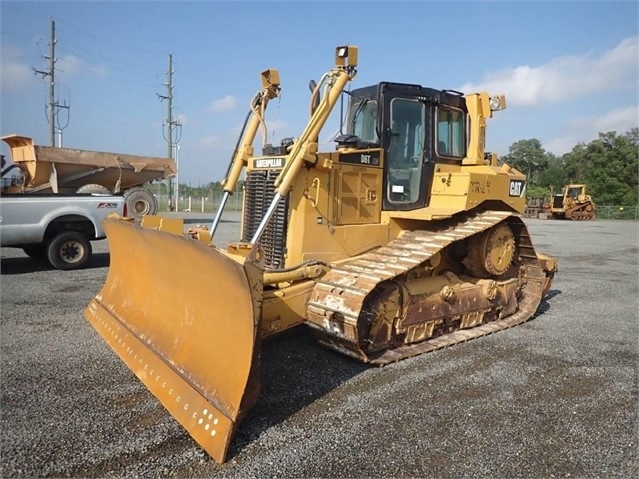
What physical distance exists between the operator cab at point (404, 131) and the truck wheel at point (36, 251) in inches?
295

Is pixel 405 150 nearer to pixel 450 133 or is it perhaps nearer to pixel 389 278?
pixel 450 133

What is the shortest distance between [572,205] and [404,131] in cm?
3954

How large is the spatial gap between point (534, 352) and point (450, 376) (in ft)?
4.81

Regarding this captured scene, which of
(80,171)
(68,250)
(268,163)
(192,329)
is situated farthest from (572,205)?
(192,329)

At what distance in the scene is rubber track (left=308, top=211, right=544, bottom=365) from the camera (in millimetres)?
4824

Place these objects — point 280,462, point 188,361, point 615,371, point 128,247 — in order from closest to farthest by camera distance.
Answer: point 280,462 < point 188,361 < point 615,371 < point 128,247

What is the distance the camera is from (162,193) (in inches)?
1464

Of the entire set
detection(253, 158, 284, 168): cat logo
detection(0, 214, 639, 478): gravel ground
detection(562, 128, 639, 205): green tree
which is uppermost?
detection(562, 128, 639, 205): green tree

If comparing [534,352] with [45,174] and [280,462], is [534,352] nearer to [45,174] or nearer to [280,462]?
[280,462]

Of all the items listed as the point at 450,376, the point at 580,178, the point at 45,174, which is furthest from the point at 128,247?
the point at 580,178

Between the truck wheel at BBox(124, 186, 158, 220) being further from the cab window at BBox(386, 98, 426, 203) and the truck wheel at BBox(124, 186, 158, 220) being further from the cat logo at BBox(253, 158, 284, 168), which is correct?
the cab window at BBox(386, 98, 426, 203)

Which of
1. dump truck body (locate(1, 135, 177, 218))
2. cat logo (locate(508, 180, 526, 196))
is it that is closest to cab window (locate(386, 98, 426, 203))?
cat logo (locate(508, 180, 526, 196))

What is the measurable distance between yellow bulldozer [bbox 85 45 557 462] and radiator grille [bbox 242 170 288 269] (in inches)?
0.9

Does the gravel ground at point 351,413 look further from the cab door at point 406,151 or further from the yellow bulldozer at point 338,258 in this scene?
the cab door at point 406,151
